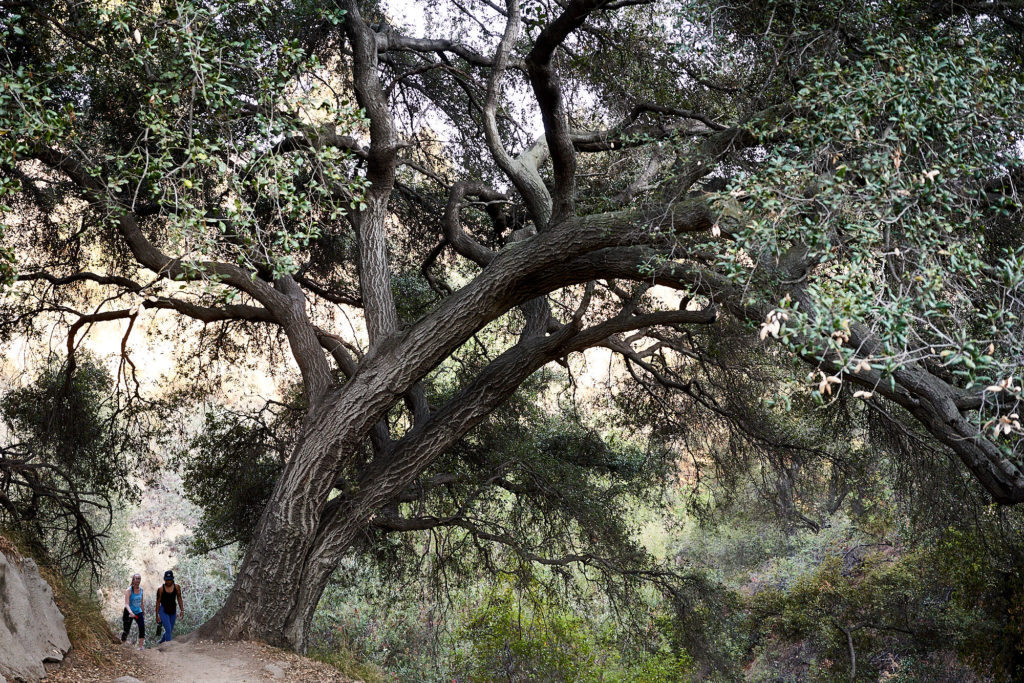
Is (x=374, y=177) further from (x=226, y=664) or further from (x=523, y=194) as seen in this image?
(x=226, y=664)

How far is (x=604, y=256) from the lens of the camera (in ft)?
20.6

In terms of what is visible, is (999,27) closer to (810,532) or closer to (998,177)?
(998,177)

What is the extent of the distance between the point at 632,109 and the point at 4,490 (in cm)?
693

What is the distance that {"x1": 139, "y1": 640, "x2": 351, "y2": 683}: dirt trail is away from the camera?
5.96 m

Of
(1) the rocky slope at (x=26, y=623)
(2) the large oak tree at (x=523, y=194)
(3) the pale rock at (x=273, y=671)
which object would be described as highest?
(2) the large oak tree at (x=523, y=194)

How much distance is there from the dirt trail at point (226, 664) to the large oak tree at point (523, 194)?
0.26 metres

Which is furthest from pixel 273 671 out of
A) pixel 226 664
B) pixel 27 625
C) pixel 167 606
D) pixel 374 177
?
pixel 374 177

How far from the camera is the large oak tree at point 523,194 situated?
3973 mm

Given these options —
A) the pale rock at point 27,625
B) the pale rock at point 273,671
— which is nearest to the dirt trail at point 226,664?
the pale rock at point 273,671

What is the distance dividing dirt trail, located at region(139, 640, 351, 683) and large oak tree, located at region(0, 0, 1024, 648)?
0.85ft

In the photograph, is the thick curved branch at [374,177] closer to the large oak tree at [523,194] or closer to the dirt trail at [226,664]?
the large oak tree at [523,194]

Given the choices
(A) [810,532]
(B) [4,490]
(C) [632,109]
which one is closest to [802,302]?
(C) [632,109]

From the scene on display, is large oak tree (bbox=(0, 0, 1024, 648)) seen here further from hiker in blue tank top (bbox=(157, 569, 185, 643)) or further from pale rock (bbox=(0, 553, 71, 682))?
hiker in blue tank top (bbox=(157, 569, 185, 643))

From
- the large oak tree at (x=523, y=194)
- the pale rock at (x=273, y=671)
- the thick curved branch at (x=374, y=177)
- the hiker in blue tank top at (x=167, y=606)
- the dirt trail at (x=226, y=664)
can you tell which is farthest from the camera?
the hiker in blue tank top at (x=167, y=606)
